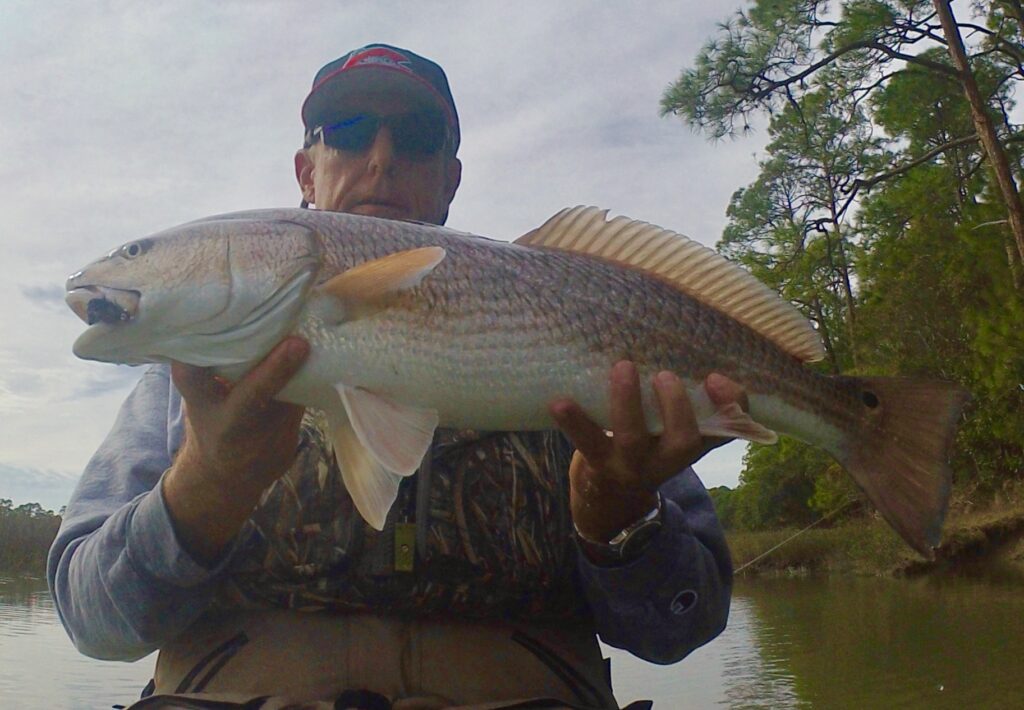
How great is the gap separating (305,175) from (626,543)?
193cm

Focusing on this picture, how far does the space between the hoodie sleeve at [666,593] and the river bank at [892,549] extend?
1275 cm

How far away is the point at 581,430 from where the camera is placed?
6.62ft

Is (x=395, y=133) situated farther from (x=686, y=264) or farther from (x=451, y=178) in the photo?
(x=686, y=264)

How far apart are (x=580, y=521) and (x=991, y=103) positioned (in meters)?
16.4

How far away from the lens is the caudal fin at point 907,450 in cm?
207

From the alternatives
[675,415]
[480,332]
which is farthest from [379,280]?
[675,415]

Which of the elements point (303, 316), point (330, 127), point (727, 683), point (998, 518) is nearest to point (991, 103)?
point (998, 518)

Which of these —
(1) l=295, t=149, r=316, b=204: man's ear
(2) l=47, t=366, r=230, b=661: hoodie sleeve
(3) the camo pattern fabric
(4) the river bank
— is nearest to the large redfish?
(3) the camo pattern fabric

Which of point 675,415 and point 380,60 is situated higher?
point 380,60

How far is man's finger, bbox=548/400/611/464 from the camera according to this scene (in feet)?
6.48

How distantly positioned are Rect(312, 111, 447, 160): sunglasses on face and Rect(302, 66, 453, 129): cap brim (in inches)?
1.8

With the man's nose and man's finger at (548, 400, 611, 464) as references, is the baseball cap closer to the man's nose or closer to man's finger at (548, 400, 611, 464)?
the man's nose

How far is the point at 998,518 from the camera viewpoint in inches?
695

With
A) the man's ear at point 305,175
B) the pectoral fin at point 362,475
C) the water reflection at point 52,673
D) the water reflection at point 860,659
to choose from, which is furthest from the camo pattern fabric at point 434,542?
the water reflection at point 52,673
